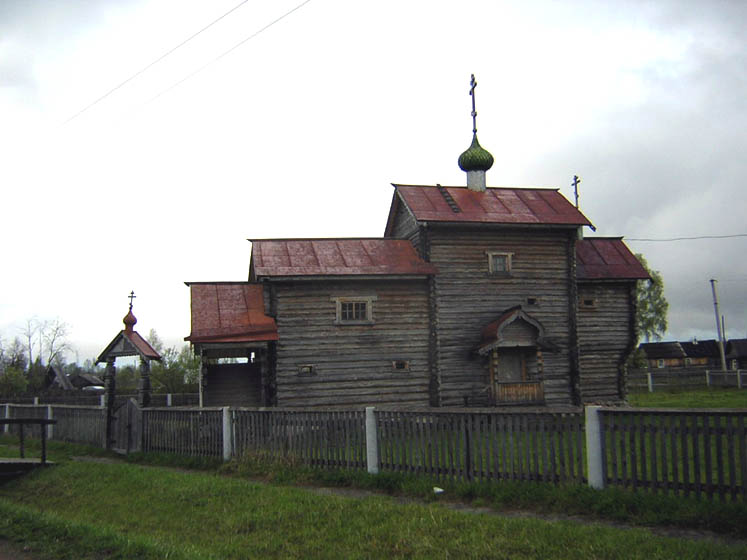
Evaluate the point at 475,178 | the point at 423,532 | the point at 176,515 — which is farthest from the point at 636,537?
the point at 475,178

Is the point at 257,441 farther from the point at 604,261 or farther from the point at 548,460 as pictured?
the point at 604,261

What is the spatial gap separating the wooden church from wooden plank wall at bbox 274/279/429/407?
0.03m

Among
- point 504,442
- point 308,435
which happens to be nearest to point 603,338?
point 308,435

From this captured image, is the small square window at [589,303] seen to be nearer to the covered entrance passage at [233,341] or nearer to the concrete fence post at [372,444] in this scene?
the covered entrance passage at [233,341]

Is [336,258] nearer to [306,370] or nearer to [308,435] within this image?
[306,370]

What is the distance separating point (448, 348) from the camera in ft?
66.5

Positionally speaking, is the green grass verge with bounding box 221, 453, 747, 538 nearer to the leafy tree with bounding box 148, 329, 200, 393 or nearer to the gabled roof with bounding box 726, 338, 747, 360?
the leafy tree with bounding box 148, 329, 200, 393

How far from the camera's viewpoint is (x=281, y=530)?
7930 mm

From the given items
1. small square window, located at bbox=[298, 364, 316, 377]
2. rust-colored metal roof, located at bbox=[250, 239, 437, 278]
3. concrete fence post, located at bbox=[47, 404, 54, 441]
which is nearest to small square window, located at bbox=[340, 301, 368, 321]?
rust-colored metal roof, located at bbox=[250, 239, 437, 278]

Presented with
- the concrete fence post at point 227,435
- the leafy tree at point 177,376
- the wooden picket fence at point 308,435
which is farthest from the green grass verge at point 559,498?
the leafy tree at point 177,376

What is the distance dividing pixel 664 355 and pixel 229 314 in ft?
222

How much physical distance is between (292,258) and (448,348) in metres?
5.72

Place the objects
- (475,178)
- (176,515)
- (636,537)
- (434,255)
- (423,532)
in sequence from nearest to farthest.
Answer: (636,537)
(423,532)
(176,515)
(434,255)
(475,178)

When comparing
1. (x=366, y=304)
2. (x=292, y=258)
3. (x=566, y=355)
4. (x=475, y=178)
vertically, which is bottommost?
(x=566, y=355)
